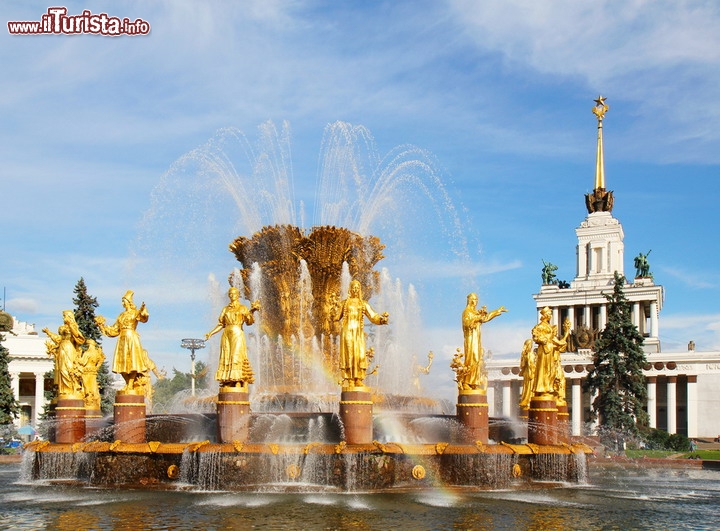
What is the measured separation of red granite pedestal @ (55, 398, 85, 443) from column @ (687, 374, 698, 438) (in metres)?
71.0

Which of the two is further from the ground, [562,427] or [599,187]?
[599,187]

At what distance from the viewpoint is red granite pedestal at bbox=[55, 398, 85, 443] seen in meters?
18.1

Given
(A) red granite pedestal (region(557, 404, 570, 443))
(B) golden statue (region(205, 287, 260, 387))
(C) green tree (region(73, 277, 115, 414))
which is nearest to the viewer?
(B) golden statue (region(205, 287, 260, 387))

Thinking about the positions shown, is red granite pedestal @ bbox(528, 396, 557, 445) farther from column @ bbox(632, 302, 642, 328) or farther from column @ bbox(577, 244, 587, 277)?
column @ bbox(577, 244, 587, 277)

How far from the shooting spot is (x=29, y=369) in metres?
69.4

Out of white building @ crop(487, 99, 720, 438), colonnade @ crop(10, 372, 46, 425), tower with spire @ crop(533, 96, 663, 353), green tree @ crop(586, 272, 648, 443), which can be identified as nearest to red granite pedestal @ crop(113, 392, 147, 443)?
green tree @ crop(586, 272, 648, 443)

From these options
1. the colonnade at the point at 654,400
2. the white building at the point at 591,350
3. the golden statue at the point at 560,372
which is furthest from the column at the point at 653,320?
Result: the golden statue at the point at 560,372

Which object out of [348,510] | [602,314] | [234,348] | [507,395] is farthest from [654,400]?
[348,510]

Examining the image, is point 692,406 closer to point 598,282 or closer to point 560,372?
point 598,282

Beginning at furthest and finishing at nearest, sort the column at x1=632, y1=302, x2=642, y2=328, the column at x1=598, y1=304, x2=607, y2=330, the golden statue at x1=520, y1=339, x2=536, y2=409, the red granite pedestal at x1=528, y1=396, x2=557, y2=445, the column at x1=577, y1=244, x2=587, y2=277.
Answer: the column at x1=577, y1=244, x2=587, y2=277 < the column at x1=632, y1=302, x2=642, y2=328 < the column at x1=598, y1=304, x2=607, y2=330 < the golden statue at x1=520, y1=339, x2=536, y2=409 < the red granite pedestal at x1=528, y1=396, x2=557, y2=445

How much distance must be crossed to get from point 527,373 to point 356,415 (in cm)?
591

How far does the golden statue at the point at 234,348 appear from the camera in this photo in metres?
16.0

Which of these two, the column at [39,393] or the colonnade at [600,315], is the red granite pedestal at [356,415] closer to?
the column at [39,393]

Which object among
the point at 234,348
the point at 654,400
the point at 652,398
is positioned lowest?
the point at 654,400
